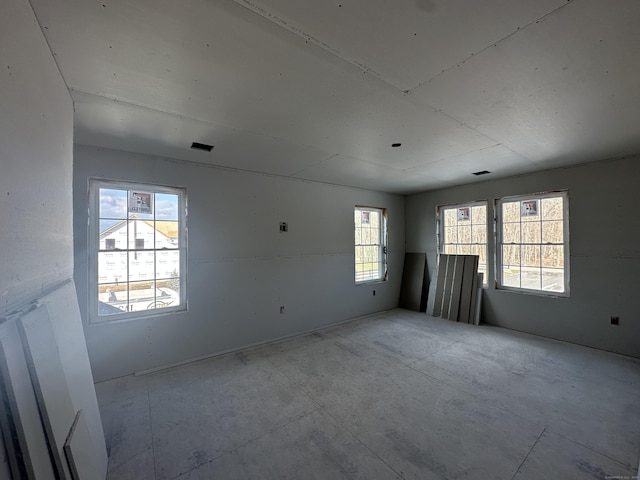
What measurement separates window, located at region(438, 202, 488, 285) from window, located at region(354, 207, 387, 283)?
1.16 m

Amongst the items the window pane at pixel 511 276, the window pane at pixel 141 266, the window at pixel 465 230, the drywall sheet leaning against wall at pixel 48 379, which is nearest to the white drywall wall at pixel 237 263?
the window pane at pixel 141 266

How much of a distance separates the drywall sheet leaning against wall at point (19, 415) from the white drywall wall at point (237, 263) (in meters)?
2.19

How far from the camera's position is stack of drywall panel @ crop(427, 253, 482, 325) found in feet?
15.6

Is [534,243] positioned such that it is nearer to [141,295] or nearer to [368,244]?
[368,244]

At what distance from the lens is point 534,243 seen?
165 inches

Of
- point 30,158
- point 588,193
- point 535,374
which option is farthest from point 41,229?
point 588,193

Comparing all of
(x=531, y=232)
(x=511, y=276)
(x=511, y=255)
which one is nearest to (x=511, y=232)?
(x=531, y=232)

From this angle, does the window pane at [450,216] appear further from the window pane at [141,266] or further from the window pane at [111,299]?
the window pane at [111,299]

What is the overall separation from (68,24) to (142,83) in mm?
476

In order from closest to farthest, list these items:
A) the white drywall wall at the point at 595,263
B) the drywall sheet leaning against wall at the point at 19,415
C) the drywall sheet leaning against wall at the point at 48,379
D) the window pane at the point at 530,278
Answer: the drywall sheet leaning against wall at the point at 19,415, the drywall sheet leaning against wall at the point at 48,379, the white drywall wall at the point at 595,263, the window pane at the point at 530,278

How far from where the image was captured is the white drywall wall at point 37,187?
97cm

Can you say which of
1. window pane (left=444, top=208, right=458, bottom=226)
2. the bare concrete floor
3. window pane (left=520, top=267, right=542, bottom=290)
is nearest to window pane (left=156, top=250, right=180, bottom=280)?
the bare concrete floor

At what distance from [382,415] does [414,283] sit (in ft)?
12.4

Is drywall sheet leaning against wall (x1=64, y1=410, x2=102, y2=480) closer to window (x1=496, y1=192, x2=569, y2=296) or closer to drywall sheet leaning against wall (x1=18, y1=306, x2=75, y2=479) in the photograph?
drywall sheet leaning against wall (x1=18, y1=306, x2=75, y2=479)
